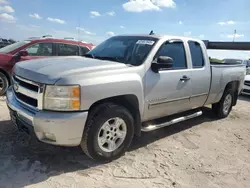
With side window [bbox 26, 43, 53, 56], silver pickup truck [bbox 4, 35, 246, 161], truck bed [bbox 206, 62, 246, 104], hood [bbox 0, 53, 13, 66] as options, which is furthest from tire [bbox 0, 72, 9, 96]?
truck bed [bbox 206, 62, 246, 104]

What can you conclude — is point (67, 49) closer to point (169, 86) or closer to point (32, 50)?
point (32, 50)

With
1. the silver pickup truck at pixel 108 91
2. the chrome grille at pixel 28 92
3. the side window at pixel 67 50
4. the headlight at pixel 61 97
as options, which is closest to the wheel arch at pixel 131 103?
the silver pickup truck at pixel 108 91

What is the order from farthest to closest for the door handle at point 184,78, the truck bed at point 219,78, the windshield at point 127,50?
1. the truck bed at point 219,78
2. the door handle at point 184,78
3. the windshield at point 127,50

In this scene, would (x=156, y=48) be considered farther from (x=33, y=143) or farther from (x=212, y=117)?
(x=212, y=117)

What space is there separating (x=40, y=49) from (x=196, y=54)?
4.61 metres

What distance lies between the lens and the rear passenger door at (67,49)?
7902mm

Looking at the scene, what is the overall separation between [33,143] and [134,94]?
1757 mm

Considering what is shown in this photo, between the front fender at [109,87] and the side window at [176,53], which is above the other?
the side window at [176,53]

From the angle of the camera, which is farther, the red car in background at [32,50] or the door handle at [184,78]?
the red car in background at [32,50]

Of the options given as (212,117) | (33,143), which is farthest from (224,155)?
(33,143)

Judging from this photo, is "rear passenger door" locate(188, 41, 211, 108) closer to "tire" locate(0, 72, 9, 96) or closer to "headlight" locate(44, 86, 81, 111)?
"headlight" locate(44, 86, 81, 111)

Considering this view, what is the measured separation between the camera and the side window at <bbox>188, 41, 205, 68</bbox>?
16.5 ft

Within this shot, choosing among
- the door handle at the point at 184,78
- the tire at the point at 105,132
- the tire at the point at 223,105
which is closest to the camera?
the tire at the point at 105,132

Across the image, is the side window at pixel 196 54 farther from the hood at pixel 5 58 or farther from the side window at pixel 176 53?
the hood at pixel 5 58
